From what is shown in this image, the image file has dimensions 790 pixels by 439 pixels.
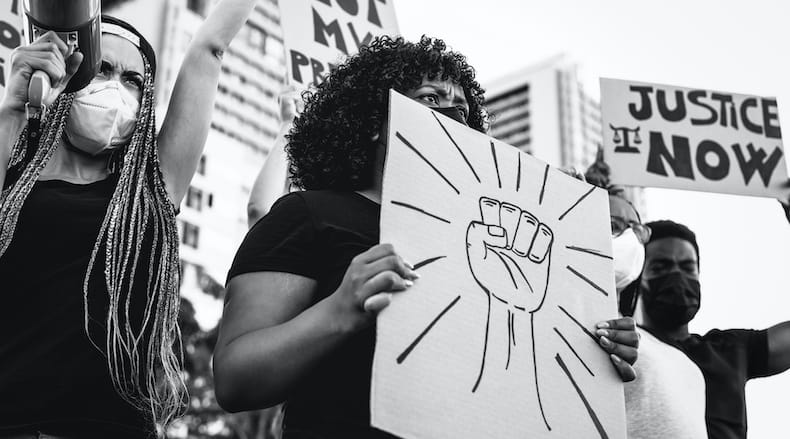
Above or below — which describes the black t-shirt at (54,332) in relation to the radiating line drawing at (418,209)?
below

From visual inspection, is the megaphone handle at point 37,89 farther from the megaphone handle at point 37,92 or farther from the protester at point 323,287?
the protester at point 323,287

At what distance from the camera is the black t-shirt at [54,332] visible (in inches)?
76.0

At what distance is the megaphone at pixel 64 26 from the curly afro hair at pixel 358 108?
20.9 inches

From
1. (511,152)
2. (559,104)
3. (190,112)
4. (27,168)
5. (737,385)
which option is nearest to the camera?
(511,152)

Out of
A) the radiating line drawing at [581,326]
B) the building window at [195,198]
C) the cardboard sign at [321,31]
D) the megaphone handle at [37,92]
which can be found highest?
the building window at [195,198]

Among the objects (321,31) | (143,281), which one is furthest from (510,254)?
(321,31)

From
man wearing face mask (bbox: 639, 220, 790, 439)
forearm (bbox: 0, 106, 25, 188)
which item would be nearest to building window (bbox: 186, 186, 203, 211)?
man wearing face mask (bbox: 639, 220, 790, 439)

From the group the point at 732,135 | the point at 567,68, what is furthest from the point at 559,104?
the point at 732,135

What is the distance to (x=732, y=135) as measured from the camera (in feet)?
15.0

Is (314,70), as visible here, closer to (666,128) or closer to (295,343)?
(666,128)

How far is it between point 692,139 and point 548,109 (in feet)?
312

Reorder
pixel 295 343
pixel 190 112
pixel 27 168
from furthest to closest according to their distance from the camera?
pixel 190 112
pixel 27 168
pixel 295 343

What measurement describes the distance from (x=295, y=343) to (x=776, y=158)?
346cm

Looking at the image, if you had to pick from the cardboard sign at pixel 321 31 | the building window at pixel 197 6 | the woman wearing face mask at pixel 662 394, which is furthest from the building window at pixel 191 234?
the woman wearing face mask at pixel 662 394
